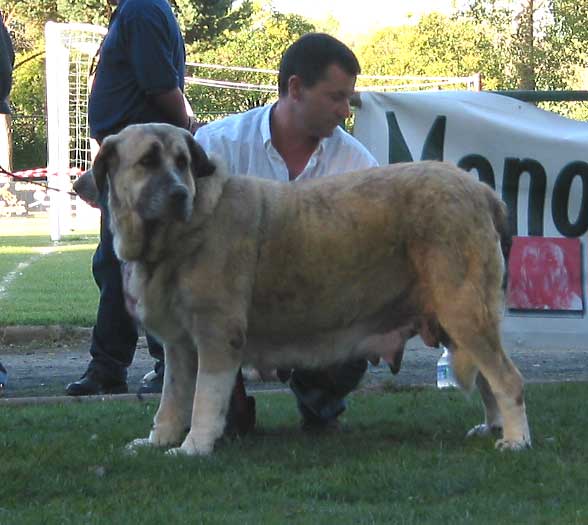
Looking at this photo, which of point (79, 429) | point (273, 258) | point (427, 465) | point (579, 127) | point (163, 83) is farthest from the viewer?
point (579, 127)

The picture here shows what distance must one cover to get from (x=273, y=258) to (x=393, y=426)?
3.85 ft

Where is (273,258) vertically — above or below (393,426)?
above

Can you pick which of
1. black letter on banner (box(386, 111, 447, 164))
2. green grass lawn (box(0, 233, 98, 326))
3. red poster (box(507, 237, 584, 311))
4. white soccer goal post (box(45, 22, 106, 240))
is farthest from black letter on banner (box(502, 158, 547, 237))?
white soccer goal post (box(45, 22, 106, 240))

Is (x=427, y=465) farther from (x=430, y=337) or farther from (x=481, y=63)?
(x=481, y=63)

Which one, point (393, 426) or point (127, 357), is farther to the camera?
point (127, 357)

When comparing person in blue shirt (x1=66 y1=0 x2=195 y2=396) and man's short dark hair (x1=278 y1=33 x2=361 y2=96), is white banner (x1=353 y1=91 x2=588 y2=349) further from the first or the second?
man's short dark hair (x1=278 y1=33 x2=361 y2=96)

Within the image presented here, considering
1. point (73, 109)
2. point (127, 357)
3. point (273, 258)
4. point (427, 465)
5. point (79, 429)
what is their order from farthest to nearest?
point (73, 109) → point (127, 357) → point (79, 429) → point (273, 258) → point (427, 465)

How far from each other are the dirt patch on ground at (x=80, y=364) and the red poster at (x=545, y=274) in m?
0.35

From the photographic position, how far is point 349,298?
511 centimetres

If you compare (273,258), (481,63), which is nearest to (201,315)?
(273,258)

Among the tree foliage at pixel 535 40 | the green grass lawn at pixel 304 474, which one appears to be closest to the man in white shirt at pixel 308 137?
the green grass lawn at pixel 304 474

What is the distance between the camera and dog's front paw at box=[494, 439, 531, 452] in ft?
16.1

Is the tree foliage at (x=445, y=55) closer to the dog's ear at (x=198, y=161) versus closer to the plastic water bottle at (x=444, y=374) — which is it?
the plastic water bottle at (x=444, y=374)

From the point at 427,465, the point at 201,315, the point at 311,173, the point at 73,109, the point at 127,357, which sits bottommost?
the point at 73,109
